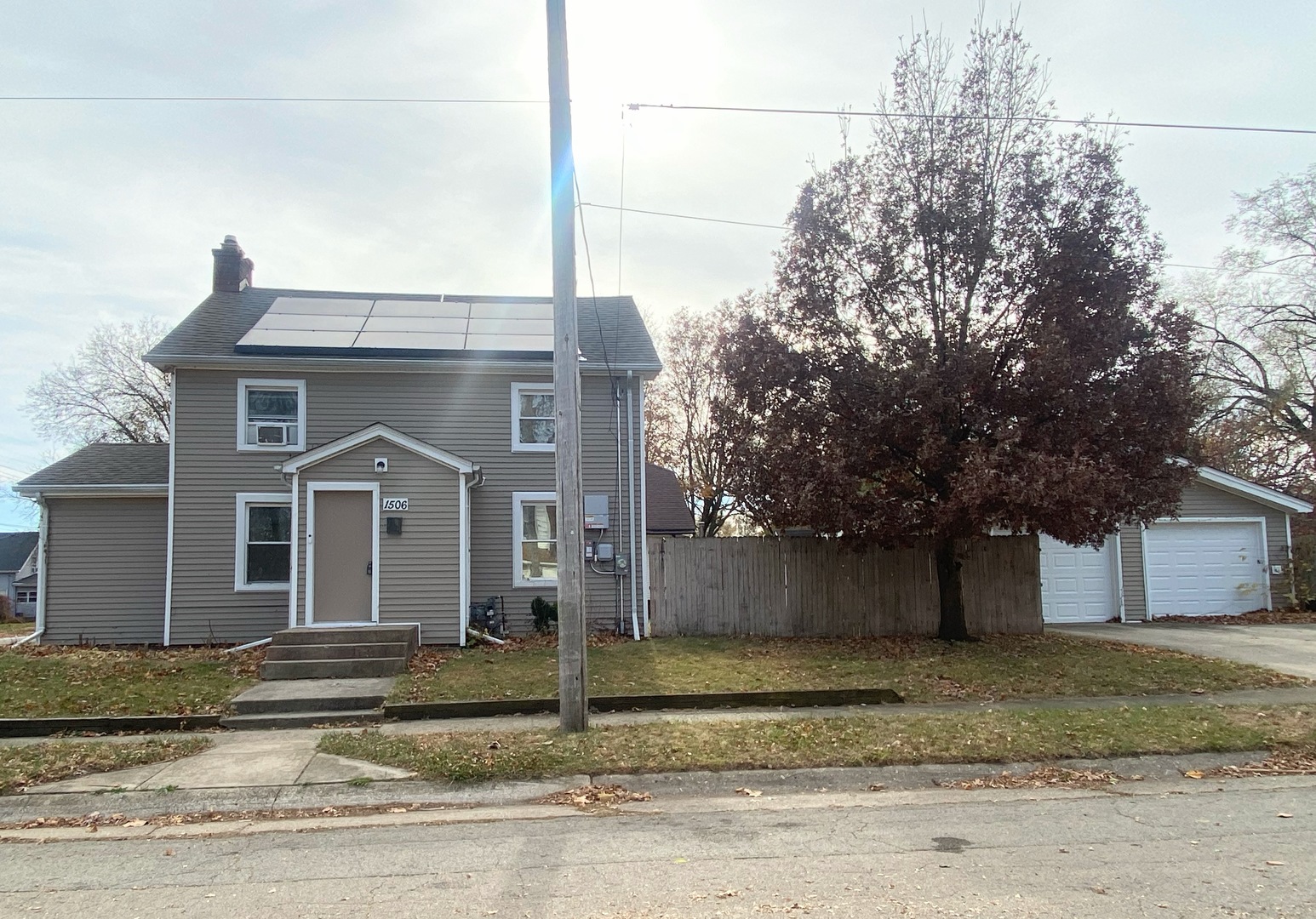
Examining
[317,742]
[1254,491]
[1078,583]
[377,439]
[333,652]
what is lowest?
[317,742]

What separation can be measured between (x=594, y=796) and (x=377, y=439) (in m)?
8.77

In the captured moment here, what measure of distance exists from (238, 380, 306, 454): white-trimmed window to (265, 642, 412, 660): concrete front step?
4443 mm

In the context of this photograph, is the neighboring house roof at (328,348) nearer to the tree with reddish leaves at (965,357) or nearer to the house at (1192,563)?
the tree with reddish leaves at (965,357)

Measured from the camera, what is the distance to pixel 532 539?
1534cm

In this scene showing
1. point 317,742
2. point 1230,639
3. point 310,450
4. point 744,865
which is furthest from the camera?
point 1230,639

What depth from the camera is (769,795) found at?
21.2 feet

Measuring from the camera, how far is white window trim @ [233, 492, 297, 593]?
1462cm

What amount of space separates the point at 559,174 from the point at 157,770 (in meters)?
6.38

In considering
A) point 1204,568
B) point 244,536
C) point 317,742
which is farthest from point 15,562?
point 1204,568

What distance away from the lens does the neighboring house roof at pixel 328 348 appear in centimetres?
1484

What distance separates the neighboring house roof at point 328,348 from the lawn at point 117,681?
198 inches

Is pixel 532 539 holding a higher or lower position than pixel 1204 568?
higher

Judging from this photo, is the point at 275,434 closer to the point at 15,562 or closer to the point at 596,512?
the point at 596,512

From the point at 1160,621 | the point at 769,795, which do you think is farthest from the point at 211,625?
the point at 1160,621
